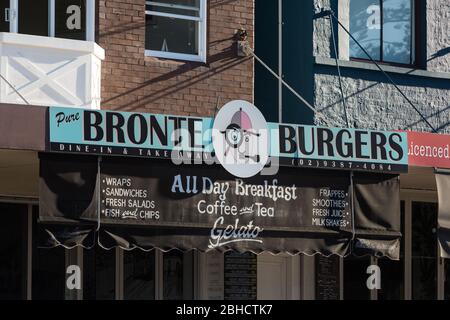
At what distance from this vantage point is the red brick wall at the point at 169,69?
50.9ft

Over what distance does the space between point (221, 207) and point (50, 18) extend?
3.35 m

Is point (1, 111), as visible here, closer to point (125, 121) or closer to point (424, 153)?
point (125, 121)

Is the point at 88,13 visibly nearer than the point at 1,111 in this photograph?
No

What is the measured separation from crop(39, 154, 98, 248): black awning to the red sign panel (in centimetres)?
441

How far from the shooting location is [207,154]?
570 inches

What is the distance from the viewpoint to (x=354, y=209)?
15352 mm

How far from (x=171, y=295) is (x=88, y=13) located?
449cm

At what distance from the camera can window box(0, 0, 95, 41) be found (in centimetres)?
1509

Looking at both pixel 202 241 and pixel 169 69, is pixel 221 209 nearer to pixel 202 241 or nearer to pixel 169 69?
pixel 202 241

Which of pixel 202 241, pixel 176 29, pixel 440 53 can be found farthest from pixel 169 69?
pixel 440 53

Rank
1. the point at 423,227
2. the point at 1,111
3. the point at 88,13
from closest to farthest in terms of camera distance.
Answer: the point at 1,111 → the point at 88,13 → the point at 423,227

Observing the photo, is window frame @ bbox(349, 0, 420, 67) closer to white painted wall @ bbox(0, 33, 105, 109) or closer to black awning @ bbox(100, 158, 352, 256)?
black awning @ bbox(100, 158, 352, 256)

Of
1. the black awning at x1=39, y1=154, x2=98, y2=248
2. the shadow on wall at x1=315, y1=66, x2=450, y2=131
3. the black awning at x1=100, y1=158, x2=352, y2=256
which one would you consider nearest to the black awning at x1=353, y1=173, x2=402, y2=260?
the black awning at x1=100, y1=158, x2=352, y2=256

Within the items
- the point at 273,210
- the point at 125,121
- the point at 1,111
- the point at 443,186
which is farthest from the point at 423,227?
the point at 1,111
